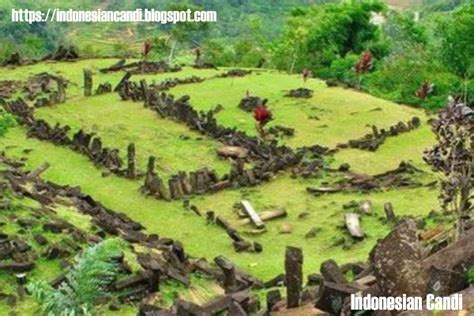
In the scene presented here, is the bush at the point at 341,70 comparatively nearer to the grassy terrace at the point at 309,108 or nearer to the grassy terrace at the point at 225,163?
the grassy terrace at the point at 225,163

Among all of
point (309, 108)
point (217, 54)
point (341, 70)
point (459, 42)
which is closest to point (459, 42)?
point (459, 42)

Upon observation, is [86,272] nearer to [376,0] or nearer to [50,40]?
[376,0]

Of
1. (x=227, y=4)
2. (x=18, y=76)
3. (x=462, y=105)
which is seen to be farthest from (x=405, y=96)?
(x=227, y=4)

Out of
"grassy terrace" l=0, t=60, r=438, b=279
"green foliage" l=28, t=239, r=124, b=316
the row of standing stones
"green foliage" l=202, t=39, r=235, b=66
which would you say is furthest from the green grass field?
"green foliage" l=202, t=39, r=235, b=66

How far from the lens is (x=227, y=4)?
10769 cm

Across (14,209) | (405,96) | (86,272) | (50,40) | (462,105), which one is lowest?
(50,40)

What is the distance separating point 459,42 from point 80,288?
90.8 ft

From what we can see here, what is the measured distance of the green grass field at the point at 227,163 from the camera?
52.3 ft

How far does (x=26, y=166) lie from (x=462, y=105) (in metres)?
13.5

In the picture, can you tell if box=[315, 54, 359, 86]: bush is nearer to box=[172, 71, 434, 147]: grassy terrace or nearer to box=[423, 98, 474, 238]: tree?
box=[172, 71, 434, 147]: grassy terrace

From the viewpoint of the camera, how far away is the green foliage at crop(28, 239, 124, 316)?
8656 mm

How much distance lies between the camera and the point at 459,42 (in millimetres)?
33906

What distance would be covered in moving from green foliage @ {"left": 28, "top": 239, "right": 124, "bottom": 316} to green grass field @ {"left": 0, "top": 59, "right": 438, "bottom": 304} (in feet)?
15.5

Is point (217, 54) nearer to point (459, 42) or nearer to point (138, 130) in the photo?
point (459, 42)
